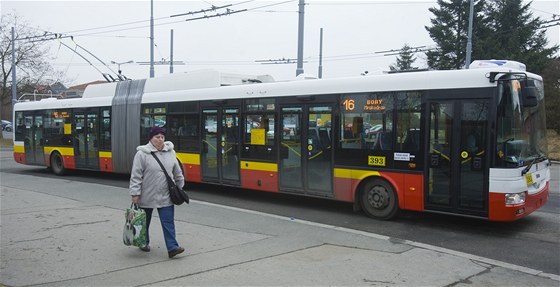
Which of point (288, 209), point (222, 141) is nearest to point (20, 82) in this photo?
point (222, 141)

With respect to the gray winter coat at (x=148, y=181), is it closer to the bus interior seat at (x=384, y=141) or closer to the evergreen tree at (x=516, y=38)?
the bus interior seat at (x=384, y=141)

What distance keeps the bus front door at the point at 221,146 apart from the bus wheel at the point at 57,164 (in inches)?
265

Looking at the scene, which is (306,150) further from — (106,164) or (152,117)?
(106,164)

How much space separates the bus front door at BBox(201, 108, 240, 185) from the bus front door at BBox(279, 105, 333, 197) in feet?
4.77

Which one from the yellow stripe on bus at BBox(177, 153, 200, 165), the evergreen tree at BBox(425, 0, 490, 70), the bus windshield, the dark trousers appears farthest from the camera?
the evergreen tree at BBox(425, 0, 490, 70)

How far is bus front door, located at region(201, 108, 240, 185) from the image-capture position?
10992 mm

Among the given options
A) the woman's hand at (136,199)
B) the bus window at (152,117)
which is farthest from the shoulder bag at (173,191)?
the bus window at (152,117)

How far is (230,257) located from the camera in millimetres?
5996

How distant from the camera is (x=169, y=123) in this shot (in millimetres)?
12602

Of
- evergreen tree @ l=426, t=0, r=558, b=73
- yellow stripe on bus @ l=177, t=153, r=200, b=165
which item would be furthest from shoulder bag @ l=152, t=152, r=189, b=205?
evergreen tree @ l=426, t=0, r=558, b=73

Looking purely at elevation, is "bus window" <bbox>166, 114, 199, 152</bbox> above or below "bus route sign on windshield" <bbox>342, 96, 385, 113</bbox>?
below

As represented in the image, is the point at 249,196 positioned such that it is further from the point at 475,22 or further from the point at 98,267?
the point at 475,22

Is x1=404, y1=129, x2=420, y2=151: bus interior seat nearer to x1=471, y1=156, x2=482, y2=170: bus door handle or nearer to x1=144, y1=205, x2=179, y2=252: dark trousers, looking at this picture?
x1=471, y1=156, x2=482, y2=170: bus door handle

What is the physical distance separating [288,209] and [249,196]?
6.35ft
